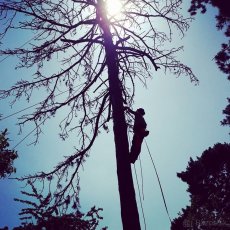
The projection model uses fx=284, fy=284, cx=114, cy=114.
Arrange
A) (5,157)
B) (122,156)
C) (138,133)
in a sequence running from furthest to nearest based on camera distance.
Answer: (5,157)
(138,133)
(122,156)

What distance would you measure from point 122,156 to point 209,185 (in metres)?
18.9

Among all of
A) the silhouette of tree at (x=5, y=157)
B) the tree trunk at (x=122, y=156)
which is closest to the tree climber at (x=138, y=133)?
the tree trunk at (x=122, y=156)

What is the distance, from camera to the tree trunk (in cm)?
444

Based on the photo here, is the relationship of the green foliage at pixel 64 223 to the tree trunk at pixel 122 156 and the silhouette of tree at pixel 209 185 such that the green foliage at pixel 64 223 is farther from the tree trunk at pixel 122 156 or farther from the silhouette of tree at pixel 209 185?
the silhouette of tree at pixel 209 185

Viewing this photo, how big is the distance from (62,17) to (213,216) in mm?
19490

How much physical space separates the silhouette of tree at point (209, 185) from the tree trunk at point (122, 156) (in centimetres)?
1815

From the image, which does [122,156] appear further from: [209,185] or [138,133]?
[209,185]

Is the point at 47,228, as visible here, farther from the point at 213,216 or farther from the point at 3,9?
the point at 213,216

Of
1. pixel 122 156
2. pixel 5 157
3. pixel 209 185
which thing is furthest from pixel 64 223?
pixel 209 185

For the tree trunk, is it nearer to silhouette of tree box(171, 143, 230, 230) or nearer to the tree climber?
the tree climber

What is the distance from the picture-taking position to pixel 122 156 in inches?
199

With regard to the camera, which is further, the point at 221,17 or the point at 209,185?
the point at 209,185

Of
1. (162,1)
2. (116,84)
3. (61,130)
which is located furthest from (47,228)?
(162,1)

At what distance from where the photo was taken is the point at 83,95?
7.18 m
